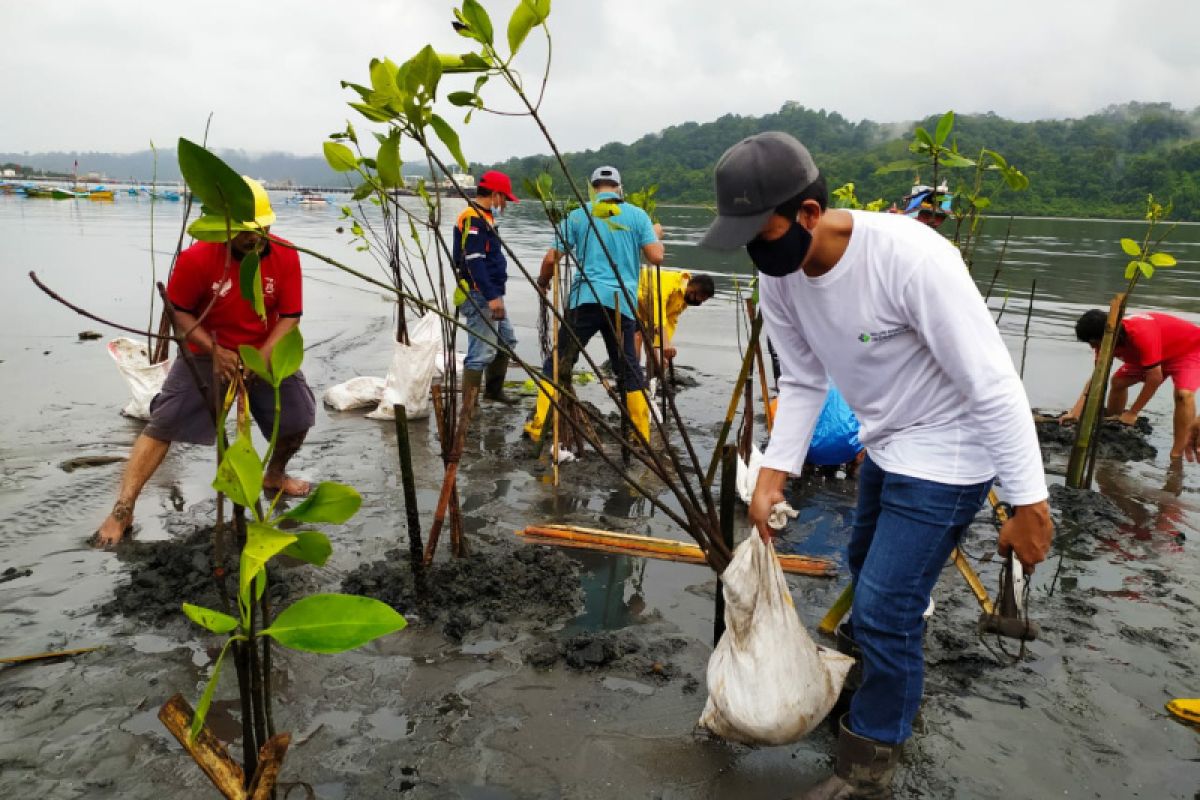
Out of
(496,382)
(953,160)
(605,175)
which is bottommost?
(496,382)

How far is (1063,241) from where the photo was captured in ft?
99.0

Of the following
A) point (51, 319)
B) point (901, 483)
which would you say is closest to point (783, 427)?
point (901, 483)

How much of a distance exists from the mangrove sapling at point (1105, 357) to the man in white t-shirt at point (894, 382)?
9.10ft

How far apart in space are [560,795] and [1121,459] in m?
5.47

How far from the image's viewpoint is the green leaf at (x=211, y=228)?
4.92ft

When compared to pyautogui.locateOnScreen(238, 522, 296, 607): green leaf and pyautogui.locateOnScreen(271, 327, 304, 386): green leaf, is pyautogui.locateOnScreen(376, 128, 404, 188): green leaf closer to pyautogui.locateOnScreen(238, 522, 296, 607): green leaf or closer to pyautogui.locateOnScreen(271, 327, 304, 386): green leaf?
pyautogui.locateOnScreen(271, 327, 304, 386): green leaf

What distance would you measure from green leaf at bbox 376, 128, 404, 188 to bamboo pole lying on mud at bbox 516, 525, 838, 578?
87.6 inches

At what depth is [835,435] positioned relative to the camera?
4.95m

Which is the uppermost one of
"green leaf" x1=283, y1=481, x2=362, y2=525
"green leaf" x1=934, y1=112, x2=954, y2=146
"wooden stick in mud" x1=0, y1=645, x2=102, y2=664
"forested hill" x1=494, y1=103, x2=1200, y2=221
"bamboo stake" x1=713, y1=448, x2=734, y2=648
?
"forested hill" x1=494, y1=103, x2=1200, y2=221

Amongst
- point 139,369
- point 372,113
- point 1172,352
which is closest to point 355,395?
point 139,369

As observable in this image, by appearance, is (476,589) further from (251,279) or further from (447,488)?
(251,279)

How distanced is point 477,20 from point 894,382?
4.53 ft

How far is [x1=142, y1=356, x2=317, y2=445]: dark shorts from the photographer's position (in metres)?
3.92

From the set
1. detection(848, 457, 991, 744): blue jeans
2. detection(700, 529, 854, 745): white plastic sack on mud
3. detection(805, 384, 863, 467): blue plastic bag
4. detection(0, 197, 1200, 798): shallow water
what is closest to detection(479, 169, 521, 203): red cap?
detection(0, 197, 1200, 798): shallow water
